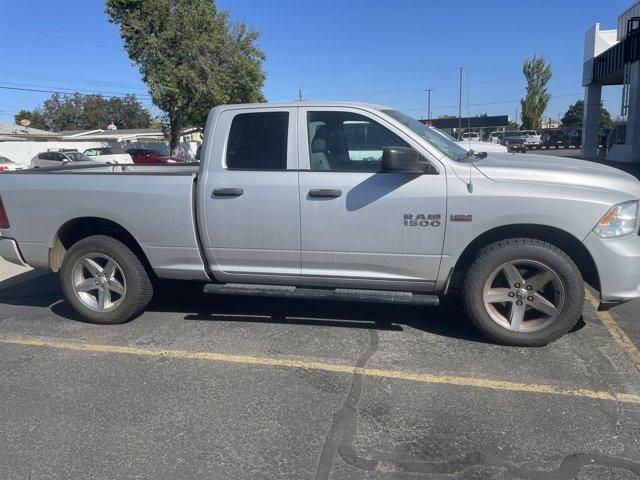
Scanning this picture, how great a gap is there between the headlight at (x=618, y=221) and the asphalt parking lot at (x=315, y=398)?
96 centimetres

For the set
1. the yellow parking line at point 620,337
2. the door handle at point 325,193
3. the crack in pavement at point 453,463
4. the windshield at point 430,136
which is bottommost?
the crack in pavement at point 453,463

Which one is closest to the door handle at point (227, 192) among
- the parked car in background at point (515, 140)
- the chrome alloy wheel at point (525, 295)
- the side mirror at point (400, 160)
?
the side mirror at point (400, 160)

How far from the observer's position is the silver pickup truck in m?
4.16

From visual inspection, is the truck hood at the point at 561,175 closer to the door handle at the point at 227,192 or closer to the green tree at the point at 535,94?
the door handle at the point at 227,192

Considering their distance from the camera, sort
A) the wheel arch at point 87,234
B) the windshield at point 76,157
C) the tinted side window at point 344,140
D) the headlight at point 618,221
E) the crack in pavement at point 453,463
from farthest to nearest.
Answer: the windshield at point 76,157
the wheel arch at point 87,234
the tinted side window at point 344,140
the headlight at point 618,221
the crack in pavement at point 453,463

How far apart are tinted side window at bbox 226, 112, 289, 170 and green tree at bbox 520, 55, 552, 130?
5578cm

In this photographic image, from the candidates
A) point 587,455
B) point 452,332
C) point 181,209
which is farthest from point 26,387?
point 587,455

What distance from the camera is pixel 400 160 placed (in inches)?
162

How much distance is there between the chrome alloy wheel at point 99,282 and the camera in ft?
16.8

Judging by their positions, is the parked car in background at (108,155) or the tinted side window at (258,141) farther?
the parked car in background at (108,155)

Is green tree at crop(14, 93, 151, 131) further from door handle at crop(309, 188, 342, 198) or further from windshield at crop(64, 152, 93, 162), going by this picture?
door handle at crop(309, 188, 342, 198)

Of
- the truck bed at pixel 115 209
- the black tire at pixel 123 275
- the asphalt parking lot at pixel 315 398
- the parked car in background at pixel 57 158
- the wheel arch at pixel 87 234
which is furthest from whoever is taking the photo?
the parked car in background at pixel 57 158

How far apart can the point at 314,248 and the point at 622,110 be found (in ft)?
85.8

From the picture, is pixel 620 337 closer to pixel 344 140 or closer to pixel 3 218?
pixel 344 140
